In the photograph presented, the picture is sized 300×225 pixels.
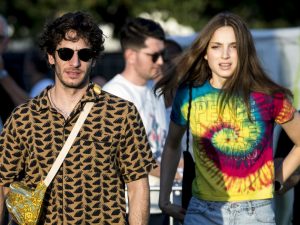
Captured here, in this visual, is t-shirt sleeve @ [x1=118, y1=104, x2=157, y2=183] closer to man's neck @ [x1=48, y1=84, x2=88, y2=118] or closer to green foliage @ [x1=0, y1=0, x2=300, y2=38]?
man's neck @ [x1=48, y1=84, x2=88, y2=118]

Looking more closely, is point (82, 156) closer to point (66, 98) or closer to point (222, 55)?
point (66, 98)

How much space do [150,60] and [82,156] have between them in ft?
11.0

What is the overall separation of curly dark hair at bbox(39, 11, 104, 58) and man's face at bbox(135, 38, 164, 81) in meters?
2.72

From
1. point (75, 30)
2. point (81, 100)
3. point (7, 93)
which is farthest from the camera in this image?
point (7, 93)

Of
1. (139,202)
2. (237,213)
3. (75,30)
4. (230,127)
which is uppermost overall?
(75,30)

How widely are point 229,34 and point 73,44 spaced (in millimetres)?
1099

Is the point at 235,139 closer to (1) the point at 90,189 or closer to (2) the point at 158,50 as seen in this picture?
(1) the point at 90,189

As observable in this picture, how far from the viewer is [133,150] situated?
552cm

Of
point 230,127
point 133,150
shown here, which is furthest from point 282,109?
point 133,150

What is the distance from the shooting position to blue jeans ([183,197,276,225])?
5.97 meters

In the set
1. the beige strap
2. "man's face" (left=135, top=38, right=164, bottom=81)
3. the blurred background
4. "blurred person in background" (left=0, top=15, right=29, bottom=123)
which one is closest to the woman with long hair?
the beige strap

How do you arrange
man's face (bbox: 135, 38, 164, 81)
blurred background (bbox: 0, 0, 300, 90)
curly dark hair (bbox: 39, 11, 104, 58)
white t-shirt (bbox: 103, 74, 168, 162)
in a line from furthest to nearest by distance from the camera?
blurred background (bbox: 0, 0, 300, 90), man's face (bbox: 135, 38, 164, 81), white t-shirt (bbox: 103, 74, 168, 162), curly dark hair (bbox: 39, 11, 104, 58)

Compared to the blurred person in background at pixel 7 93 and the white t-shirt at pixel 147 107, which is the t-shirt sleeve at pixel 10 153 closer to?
the white t-shirt at pixel 147 107

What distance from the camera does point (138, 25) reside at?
8945mm
